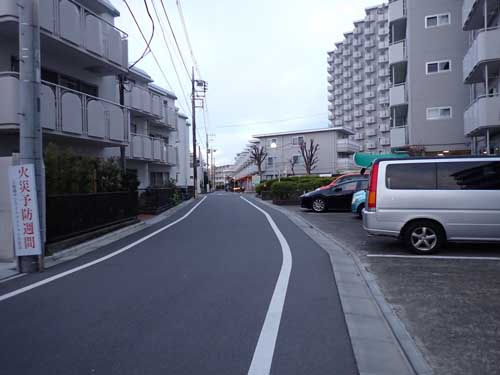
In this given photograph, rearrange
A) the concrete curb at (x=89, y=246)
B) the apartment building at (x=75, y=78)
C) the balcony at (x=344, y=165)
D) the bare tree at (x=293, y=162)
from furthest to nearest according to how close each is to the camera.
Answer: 1. the bare tree at (x=293, y=162)
2. the balcony at (x=344, y=165)
3. the apartment building at (x=75, y=78)
4. the concrete curb at (x=89, y=246)

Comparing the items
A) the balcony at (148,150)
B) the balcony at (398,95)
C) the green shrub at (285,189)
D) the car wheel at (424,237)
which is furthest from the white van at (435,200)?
the balcony at (398,95)

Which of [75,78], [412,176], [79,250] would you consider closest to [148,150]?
[75,78]

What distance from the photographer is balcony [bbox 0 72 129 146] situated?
11.8 m

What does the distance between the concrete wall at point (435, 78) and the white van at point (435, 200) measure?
1911 cm

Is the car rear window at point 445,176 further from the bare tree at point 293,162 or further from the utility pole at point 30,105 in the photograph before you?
the bare tree at point 293,162

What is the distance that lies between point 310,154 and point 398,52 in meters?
32.0

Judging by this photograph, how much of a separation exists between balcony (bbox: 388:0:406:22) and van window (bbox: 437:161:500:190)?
76.0 feet

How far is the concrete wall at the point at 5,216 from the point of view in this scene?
330 inches

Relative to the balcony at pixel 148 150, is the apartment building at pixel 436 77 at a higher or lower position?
higher

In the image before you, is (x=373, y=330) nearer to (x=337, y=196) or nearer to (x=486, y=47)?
(x=337, y=196)

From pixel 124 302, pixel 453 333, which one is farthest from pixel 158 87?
pixel 453 333

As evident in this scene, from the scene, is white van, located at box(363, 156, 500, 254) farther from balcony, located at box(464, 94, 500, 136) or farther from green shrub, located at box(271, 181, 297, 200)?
green shrub, located at box(271, 181, 297, 200)

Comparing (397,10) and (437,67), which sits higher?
(397,10)

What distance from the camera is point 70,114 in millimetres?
14180
